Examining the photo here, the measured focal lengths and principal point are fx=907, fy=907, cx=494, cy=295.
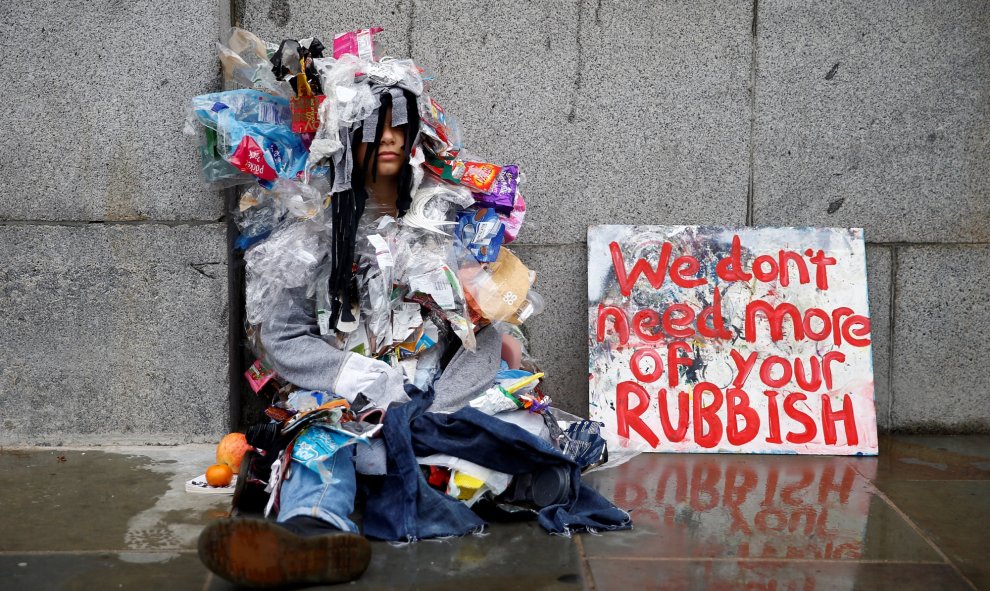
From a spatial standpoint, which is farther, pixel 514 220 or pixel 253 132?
pixel 514 220

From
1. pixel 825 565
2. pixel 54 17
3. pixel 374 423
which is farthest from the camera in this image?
pixel 54 17

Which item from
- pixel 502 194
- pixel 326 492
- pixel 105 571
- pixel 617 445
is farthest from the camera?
pixel 617 445

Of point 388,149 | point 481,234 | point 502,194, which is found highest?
point 388,149

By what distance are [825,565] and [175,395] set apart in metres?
2.42

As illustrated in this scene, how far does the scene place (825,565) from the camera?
2576mm

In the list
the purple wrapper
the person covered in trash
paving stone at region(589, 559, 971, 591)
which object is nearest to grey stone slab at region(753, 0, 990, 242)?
the purple wrapper

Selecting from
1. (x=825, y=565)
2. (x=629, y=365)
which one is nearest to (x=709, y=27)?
(x=629, y=365)

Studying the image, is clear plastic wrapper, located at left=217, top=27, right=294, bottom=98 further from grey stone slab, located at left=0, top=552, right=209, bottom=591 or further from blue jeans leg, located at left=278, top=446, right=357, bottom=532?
grey stone slab, located at left=0, top=552, right=209, bottom=591

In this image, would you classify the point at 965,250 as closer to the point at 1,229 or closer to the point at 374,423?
the point at 374,423

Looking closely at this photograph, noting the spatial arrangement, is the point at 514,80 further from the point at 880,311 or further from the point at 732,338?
the point at 880,311

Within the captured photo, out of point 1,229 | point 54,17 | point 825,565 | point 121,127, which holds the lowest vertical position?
point 825,565

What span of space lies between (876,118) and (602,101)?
1187 millimetres

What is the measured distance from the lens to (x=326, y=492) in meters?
2.65

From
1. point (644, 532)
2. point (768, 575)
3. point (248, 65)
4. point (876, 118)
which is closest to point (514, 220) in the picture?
point (248, 65)
